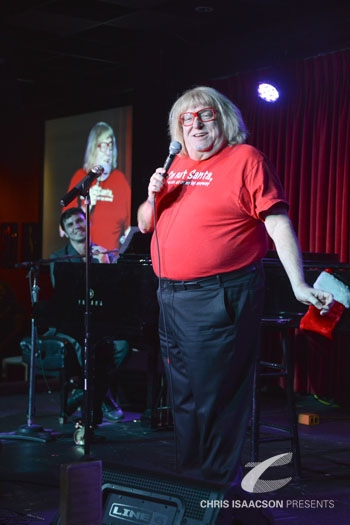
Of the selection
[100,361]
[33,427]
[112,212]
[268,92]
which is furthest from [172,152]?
[112,212]

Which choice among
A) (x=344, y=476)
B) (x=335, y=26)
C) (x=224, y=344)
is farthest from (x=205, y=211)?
(x=335, y=26)

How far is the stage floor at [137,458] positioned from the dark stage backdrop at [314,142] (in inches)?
59.2

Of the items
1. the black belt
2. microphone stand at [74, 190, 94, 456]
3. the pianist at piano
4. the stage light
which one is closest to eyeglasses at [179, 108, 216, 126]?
the black belt

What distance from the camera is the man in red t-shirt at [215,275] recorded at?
8.91ft

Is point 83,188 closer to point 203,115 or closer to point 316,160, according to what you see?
point 203,115

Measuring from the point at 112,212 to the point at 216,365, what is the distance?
5.53m

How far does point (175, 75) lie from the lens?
7.72m

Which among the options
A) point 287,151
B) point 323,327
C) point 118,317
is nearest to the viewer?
point 323,327

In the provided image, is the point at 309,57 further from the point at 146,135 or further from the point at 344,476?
the point at 344,476

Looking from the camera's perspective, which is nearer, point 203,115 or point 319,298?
point 319,298

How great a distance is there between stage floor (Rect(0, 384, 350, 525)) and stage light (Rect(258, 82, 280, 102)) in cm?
259

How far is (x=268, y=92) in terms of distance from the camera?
6.77m

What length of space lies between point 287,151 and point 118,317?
2.97 m

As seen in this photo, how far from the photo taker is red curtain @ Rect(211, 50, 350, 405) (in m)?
6.45
